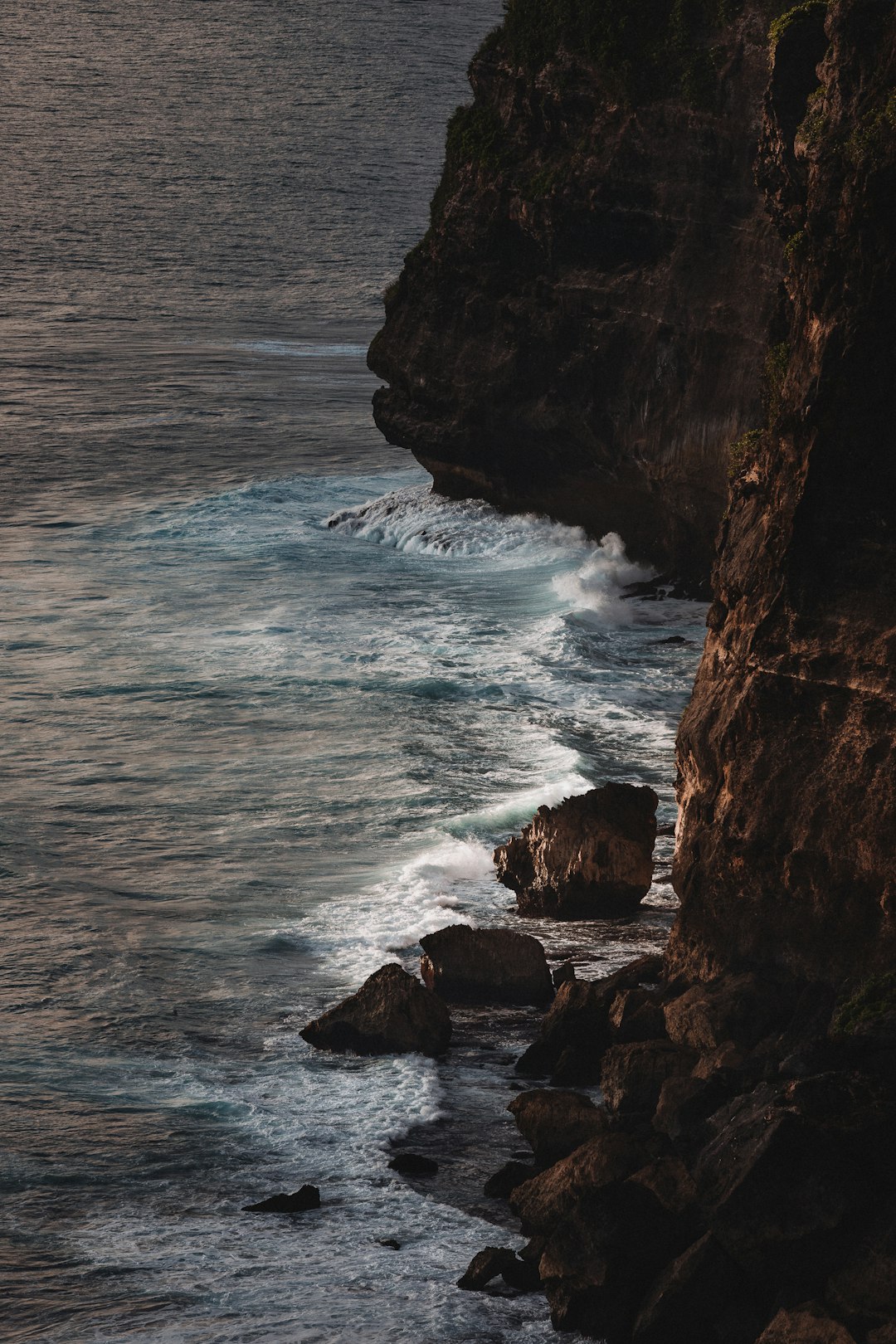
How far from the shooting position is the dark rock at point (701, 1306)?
1218 centimetres

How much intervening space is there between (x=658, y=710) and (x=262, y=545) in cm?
1861

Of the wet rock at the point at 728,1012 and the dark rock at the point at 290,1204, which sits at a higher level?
the wet rock at the point at 728,1012

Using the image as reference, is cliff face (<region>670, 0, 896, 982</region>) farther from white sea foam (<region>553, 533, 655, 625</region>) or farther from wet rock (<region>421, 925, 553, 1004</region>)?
white sea foam (<region>553, 533, 655, 625</region>)

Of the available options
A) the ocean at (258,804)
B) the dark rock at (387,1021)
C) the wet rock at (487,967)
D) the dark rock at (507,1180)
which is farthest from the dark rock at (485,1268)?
the wet rock at (487,967)

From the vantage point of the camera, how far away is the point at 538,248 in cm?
4041

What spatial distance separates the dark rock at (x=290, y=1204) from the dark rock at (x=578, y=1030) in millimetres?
3203

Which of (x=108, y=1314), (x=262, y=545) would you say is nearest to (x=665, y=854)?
(x=108, y=1314)

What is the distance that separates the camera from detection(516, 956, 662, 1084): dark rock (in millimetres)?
16953

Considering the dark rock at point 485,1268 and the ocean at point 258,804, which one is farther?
the ocean at point 258,804

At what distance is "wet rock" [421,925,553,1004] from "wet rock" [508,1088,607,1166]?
3390 mm

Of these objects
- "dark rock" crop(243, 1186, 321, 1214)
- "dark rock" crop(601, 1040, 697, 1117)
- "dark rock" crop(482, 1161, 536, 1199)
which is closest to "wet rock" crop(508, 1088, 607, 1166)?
"dark rock" crop(482, 1161, 536, 1199)

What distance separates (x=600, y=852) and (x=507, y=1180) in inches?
271

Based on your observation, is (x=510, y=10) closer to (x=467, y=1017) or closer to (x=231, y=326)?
(x=467, y=1017)

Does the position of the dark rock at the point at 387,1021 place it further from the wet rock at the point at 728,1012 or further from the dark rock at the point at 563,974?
the wet rock at the point at 728,1012
